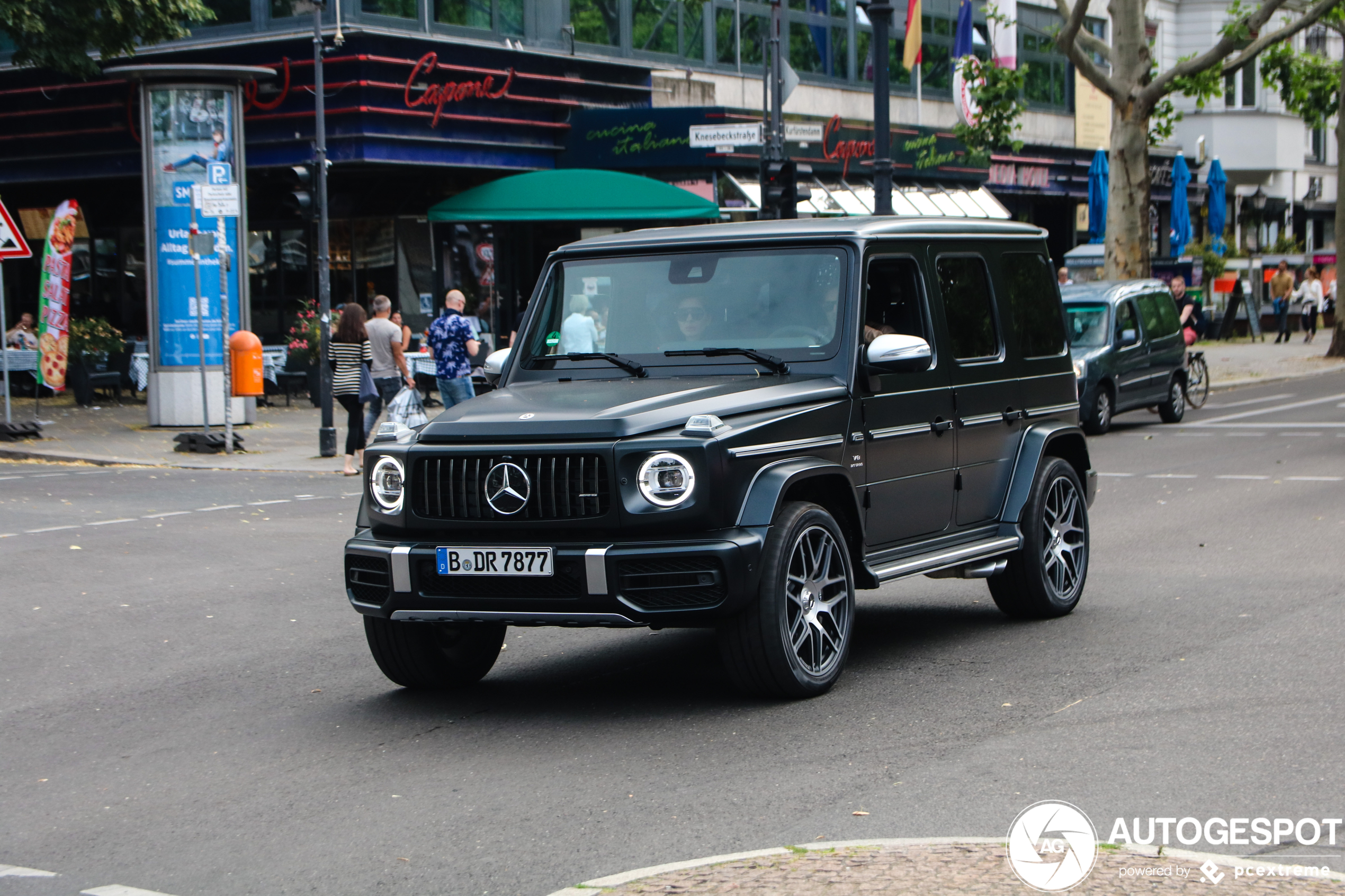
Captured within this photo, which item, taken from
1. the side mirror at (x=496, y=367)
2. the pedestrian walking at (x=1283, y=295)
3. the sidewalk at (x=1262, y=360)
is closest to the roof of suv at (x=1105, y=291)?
the sidewalk at (x=1262, y=360)

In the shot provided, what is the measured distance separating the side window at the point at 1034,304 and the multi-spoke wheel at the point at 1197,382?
621 inches

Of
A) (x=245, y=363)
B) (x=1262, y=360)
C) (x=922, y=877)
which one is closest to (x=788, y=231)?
(x=922, y=877)

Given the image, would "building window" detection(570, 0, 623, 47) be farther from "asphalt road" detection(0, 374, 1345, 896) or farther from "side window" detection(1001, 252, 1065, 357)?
"side window" detection(1001, 252, 1065, 357)

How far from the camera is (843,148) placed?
31938mm

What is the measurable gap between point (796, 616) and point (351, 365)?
1195 centimetres

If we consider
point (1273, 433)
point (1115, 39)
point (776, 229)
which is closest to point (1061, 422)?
point (776, 229)

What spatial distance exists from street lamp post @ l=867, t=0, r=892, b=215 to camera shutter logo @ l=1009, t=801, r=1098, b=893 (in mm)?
14673

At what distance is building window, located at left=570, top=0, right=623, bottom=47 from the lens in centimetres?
2927

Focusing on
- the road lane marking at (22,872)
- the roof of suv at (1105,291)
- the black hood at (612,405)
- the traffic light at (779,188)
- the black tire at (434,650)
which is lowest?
the road lane marking at (22,872)

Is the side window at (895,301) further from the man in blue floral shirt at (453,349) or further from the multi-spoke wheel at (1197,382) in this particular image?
the multi-spoke wheel at (1197,382)

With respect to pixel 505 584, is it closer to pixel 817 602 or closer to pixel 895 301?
pixel 817 602

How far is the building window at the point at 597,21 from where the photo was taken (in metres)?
29.3

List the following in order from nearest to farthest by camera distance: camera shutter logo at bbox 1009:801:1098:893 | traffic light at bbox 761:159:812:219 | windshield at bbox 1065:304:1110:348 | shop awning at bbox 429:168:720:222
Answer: camera shutter logo at bbox 1009:801:1098:893 → traffic light at bbox 761:159:812:219 → windshield at bbox 1065:304:1110:348 → shop awning at bbox 429:168:720:222

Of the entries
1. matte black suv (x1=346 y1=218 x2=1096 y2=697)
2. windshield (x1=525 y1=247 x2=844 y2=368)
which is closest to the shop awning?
matte black suv (x1=346 y1=218 x2=1096 y2=697)
